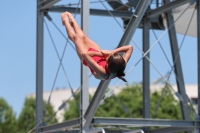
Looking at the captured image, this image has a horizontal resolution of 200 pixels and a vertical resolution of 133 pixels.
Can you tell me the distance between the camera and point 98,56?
33.6 feet

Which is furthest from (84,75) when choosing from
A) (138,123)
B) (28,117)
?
(28,117)

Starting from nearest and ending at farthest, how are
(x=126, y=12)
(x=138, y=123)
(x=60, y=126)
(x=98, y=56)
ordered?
(x=98, y=56)
(x=138, y=123)
(x=60, y=126)
(x=126, y=12)

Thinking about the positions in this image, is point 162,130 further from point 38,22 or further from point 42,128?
point 38,22

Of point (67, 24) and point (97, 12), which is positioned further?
point (97, 12)

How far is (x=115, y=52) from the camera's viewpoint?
997 centimetres

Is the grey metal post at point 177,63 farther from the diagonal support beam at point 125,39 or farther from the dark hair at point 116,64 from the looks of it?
the dark hair at point 116,64

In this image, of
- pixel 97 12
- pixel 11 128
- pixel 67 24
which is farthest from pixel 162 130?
pixel 11 128

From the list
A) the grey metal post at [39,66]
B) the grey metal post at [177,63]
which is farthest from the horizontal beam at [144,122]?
the grey metal post at [39,66]

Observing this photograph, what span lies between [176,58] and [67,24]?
8.08 metres

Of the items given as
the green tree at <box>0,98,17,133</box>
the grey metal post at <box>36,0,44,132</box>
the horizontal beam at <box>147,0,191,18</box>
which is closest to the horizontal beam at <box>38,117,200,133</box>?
the grey metal post at <box>36,0,44,132</box>

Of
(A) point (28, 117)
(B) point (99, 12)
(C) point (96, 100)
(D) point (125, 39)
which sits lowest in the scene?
(C) point (96, 100)

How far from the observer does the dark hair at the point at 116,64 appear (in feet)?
32.1

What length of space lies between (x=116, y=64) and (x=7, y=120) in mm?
37032

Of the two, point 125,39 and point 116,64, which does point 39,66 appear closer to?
point 125,39
